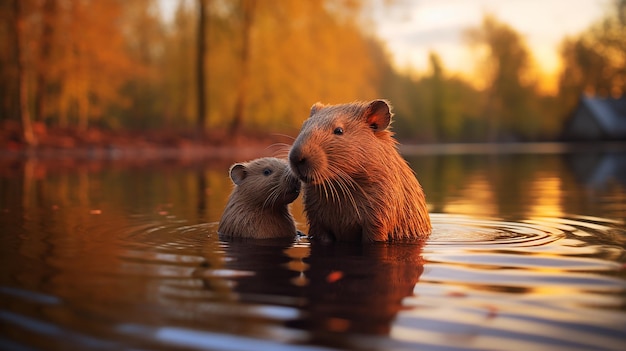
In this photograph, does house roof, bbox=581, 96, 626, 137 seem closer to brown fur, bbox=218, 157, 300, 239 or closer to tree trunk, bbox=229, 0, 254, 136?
tree trunk, bbox=229, 0, 254, 136

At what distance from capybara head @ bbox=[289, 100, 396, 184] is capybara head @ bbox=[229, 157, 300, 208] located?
0.74 meters

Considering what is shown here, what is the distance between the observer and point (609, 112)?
5378 centimetres

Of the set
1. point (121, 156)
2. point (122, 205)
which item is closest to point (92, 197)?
point (122, 205)

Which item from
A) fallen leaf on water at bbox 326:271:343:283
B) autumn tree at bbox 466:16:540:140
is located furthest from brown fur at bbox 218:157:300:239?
autumn tree at bbox 466:16:540:140

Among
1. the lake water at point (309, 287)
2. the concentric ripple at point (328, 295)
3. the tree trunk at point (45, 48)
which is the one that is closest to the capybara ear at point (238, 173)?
the lake water at point (309, 287)

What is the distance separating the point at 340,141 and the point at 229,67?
35237 mm

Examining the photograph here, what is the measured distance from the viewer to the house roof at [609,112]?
52.5 metres

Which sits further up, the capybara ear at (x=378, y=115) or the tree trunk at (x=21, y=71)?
the tree trunk at (x=21, y=71)

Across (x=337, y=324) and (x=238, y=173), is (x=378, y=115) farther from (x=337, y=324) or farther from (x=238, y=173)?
(x=337, y=324)

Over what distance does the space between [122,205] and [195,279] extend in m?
6.15

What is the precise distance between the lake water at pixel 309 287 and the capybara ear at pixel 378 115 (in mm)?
1122

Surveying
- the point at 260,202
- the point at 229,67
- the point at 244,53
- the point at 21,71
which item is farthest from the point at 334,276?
the point at 229,67

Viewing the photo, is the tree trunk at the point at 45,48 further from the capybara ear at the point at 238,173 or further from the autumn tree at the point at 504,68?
the autumn tree at the point at 504,68

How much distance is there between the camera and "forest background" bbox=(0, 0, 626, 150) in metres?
32.3
